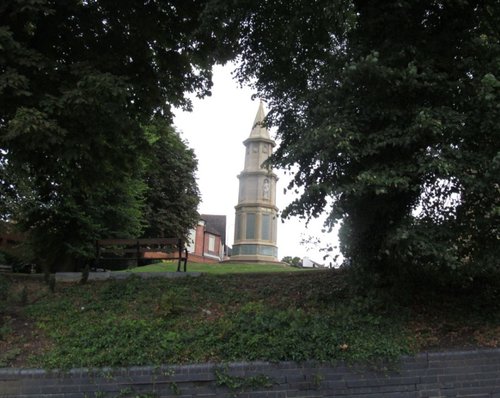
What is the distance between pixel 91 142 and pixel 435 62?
5.44 meters

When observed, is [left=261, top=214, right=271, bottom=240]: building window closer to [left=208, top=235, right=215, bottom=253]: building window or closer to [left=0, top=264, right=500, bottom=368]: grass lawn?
[left=0, top=264, right=500, bottom=368]: grass lawn

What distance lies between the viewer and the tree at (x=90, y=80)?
747 centimetres

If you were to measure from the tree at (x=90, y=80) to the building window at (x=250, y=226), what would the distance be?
15.1 m

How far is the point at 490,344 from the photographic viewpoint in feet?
22.1

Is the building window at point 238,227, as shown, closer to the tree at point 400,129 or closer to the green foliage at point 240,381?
Result: the tree at point 400,129

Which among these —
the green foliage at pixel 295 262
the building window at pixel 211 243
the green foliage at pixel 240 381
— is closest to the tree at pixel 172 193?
the green foliage at pixel 295 262

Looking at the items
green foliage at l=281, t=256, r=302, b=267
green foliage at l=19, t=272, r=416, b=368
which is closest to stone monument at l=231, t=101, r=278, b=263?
green foliage at l=281, t=256, r=302, b=267

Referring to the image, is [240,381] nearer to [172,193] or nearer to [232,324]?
[232,324]

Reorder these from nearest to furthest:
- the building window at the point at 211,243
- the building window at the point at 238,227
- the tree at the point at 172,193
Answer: the building window at the point at 238,227
the tree at the point at 172,193
the building window at the point at 211,243

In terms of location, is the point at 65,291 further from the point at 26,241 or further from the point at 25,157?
the point at 26,241

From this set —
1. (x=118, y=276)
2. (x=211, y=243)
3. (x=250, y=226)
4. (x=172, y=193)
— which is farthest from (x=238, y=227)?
(x=211, y=243)

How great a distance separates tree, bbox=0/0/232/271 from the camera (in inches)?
294

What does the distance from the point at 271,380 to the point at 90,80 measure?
191 inches

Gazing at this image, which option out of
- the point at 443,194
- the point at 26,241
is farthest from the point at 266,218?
the point at 443,194
